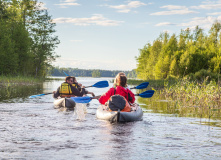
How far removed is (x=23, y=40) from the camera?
155 ft

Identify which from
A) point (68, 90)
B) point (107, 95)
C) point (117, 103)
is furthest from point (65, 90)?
point (117, 103)

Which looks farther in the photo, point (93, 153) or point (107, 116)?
point (107, 116)

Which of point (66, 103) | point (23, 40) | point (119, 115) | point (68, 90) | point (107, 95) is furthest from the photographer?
point (23, 40)

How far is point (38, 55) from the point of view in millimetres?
53781

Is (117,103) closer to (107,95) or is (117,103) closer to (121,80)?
(107,95)

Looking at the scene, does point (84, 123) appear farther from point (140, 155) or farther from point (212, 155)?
point (212, 155)

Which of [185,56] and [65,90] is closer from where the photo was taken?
[65,90]

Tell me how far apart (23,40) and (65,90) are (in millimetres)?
35193

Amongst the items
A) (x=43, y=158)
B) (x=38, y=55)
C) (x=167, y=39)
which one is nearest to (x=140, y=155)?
(x=43, y=158)

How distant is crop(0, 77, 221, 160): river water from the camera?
19.7ft

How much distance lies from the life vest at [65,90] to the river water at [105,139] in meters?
3.46

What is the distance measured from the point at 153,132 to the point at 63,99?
6409mm

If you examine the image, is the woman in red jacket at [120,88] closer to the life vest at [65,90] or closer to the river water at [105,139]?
the river water at [105,139]

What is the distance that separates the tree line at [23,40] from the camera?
4226 centimetres
